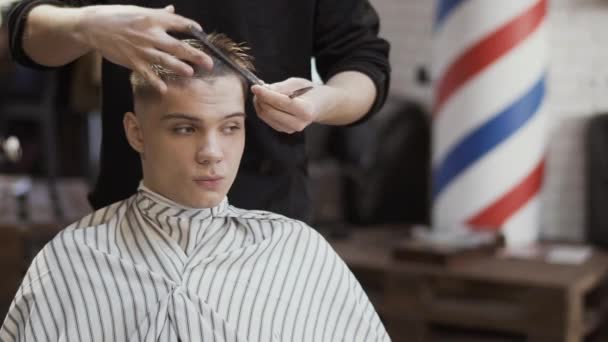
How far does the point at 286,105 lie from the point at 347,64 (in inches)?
12.3

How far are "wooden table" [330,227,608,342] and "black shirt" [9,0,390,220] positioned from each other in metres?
1.84

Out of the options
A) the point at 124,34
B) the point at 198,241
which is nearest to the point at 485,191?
the point at 198,241

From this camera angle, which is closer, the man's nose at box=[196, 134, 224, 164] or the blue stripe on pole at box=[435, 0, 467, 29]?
the man's nose at box=[196, 134, 224, 164]

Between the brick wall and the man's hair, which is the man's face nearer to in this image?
the man's hair

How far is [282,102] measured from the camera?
1.35 meters

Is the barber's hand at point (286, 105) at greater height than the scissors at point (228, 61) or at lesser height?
lesser

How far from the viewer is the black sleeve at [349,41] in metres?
1.66

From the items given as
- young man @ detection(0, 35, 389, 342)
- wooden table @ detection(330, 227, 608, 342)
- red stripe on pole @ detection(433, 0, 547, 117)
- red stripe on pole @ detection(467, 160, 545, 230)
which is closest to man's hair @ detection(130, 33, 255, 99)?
young man @ detection(0, 35, 389, 342)

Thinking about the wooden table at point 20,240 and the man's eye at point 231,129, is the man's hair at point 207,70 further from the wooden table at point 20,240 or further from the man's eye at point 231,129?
the wooden table at point 20,240

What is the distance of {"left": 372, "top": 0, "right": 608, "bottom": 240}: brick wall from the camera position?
409 cm

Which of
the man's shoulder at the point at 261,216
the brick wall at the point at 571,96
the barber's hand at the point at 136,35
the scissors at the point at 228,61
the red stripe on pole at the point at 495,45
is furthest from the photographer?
the brick wall at the point at 571,96

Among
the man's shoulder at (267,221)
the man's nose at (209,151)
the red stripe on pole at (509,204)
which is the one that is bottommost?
the red stripe on pole at (509,204)

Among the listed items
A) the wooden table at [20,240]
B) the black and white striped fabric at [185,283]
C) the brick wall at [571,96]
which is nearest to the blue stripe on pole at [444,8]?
the brick wall at [571,96]

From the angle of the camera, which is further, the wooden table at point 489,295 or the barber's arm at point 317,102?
the wooden table at point 489,295
